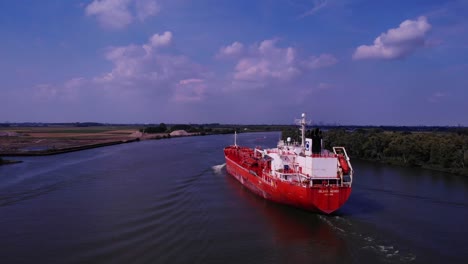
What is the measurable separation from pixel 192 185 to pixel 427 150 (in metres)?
25.3

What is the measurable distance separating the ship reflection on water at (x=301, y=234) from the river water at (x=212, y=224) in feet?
0.14

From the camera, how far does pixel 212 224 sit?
53.0ft

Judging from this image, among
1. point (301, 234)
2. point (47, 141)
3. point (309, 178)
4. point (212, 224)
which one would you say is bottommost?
point (301, 234)

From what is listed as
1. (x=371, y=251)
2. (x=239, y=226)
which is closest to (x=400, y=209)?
(x=371, y=251)

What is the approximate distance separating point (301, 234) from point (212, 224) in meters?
4.11

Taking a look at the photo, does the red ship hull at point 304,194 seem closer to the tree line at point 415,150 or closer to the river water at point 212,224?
the river water at point 212,224

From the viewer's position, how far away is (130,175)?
1123 inches

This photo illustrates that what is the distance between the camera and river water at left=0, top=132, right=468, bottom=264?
12680 millimetres

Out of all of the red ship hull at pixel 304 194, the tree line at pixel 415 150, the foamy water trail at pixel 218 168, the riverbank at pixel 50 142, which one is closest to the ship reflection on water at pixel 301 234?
the red ship hull at pixel 304 194

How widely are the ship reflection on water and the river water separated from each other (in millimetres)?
42

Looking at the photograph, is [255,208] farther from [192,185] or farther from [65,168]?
[65,168]

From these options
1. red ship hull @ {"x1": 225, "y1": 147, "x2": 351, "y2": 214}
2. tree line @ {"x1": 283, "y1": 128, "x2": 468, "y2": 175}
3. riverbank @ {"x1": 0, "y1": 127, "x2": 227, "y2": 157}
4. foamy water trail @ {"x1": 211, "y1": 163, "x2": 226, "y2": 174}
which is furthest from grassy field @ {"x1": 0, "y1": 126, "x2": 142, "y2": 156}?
tree line @ {"x1": 283, "y1": 128, "x2": 468, "y2": 175}

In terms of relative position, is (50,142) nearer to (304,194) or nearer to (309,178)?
(309,178)

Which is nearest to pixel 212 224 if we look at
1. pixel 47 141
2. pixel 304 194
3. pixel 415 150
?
pixel 304 194
